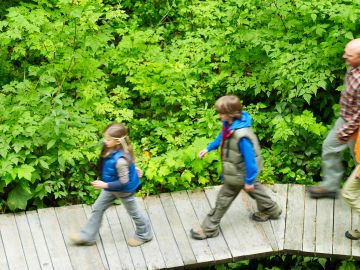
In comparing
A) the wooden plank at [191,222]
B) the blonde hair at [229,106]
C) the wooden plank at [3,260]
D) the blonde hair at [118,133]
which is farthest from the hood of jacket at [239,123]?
the wooden plank at [3,260]

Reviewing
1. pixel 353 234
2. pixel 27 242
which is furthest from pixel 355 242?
pixel 27 242

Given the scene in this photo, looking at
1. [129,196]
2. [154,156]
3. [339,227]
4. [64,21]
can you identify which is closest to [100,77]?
[64,21]

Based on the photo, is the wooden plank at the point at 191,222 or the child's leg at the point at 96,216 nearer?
the child's leg at the point at 96,216

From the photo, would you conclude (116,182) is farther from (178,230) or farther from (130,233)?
(178,230)

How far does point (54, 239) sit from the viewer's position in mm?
6773

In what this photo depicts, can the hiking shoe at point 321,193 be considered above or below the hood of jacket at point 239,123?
below

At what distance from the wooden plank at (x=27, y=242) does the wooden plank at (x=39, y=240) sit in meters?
0.03

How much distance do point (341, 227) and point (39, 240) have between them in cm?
341

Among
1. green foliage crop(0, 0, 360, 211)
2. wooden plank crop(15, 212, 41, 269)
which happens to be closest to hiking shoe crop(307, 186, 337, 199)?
green foliage crop(0, 0, 360, 211)

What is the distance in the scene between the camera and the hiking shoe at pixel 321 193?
724 cm

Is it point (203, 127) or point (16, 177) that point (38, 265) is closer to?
point (16, 177)

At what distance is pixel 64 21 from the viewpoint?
8.59 m

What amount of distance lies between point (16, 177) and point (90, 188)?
2.96 ft

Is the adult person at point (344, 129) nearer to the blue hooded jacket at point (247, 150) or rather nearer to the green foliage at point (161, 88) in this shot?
the green foliage at point (161, 88)
